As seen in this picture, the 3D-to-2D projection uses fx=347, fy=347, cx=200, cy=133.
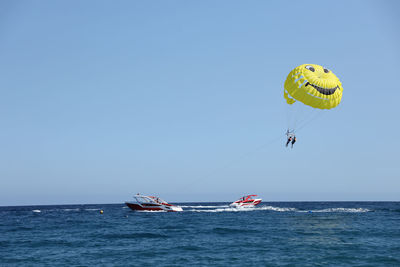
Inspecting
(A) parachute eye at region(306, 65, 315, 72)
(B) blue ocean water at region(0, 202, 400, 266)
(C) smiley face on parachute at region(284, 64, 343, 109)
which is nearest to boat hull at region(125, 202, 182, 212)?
(B) blue ocean water at region(0, 202, 400, 266)

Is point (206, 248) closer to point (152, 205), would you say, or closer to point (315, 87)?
point (315, 87)

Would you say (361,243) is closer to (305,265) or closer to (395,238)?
(395,238)

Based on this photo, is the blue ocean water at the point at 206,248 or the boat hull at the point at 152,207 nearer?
the blue ocean water at the point at 206,248

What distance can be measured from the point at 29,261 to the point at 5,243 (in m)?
9.69

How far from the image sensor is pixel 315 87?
100 feet

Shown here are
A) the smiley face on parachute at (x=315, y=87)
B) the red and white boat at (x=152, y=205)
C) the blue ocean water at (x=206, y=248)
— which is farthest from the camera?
the red and white boat at (x=152, y=205)

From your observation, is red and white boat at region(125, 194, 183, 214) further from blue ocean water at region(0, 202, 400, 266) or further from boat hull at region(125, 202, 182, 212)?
blue ocean water at region(0, 202, 400, 266)

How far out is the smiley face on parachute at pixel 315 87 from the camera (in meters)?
30.7

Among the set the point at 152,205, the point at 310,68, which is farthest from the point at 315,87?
the point at 152,205

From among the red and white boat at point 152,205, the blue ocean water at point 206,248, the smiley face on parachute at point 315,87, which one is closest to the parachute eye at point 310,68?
the smiley face on parachute at point 315,87

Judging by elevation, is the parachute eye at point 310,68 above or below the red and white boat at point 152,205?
above

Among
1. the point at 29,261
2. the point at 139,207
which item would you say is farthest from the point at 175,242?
the point at 139,207

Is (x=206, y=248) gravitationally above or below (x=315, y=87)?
below

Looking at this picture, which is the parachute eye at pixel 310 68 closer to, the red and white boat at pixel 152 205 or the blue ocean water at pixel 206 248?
the blue ocean water at pixel 206 248
